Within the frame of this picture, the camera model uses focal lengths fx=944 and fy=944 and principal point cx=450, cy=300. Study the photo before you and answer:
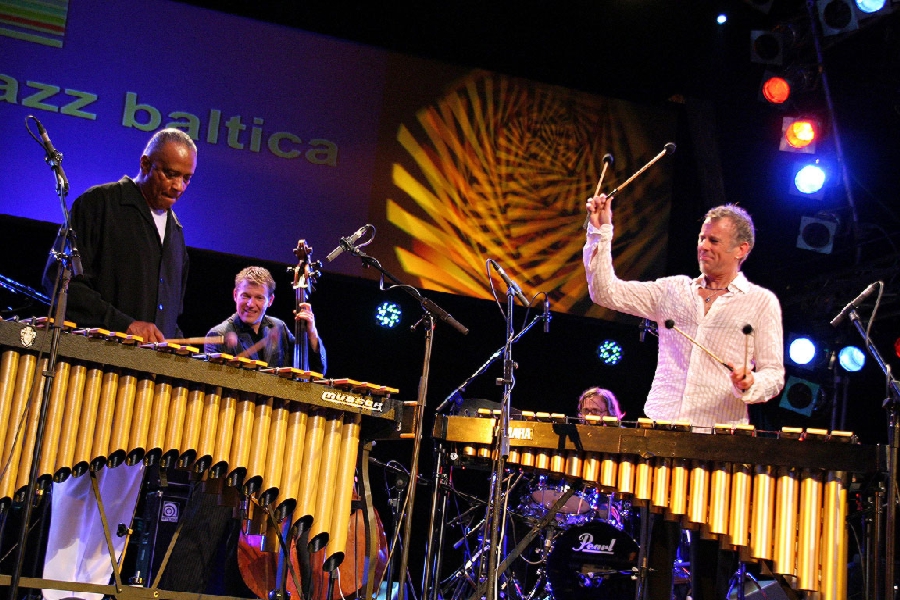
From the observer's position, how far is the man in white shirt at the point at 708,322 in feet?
12.6

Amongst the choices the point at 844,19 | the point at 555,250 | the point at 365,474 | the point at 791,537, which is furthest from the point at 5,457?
the point at 844,19

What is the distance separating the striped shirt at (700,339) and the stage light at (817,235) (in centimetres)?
343

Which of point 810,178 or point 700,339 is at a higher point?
point 810,178

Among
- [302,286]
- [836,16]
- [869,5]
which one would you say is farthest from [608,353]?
[302,286]

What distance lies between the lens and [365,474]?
3799 mm

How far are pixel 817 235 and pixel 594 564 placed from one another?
10.6ft

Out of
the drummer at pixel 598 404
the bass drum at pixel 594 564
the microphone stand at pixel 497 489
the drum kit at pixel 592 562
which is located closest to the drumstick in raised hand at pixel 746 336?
the microphone stand at pixel 497 489

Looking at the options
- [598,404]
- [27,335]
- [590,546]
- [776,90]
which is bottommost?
[590,546]

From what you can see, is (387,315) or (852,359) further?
(387,315)

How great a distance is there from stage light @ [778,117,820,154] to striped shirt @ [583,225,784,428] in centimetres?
338

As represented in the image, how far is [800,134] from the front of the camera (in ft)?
23.0

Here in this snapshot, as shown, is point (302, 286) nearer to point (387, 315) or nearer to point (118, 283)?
point (118, 283)

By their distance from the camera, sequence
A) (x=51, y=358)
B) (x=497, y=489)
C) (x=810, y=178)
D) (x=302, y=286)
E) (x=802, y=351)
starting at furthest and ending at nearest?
(x=802, y=351) → (x=810, y=178) → (x=302, y=286) → (x=497, y=489) → (x=51, y=358)

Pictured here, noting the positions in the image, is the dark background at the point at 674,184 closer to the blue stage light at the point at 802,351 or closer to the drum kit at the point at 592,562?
the blue stage light at the point at 802,351
